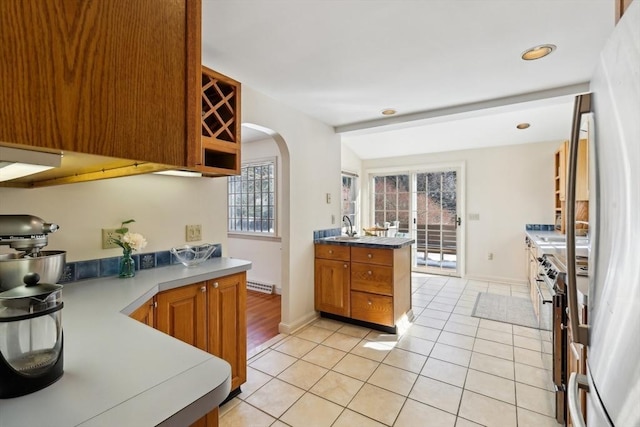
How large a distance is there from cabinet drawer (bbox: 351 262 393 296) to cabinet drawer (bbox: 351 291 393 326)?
0.06 meters

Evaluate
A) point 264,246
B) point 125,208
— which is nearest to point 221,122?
point 125,208

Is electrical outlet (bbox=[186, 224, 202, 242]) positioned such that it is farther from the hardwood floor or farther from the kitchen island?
the kitchen island

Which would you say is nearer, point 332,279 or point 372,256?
point 372,256

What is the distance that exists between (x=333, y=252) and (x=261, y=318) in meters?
1.12

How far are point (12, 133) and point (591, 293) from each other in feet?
4.33

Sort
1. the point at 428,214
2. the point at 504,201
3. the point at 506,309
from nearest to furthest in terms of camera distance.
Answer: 1. the point at 506,309
2. the point at 504,201
3. the point at 428,214

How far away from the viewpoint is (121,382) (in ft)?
2.17

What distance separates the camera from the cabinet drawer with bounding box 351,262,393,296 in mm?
2893

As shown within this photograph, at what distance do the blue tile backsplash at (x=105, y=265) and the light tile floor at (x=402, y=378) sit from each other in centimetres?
101

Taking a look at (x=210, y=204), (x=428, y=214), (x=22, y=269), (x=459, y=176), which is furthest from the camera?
(x=428, y=214)

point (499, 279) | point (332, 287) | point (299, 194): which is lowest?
point (499, 279)

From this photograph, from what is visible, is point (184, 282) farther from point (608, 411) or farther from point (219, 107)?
point (608, 411)

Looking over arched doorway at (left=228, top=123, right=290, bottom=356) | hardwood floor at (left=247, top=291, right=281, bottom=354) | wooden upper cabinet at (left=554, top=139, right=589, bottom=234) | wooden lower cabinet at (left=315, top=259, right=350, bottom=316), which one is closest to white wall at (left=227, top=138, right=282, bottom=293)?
arched doorway at (left=228, top=123, right=290, bottom=356)

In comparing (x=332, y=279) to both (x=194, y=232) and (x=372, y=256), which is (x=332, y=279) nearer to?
(x=372, y=256)
